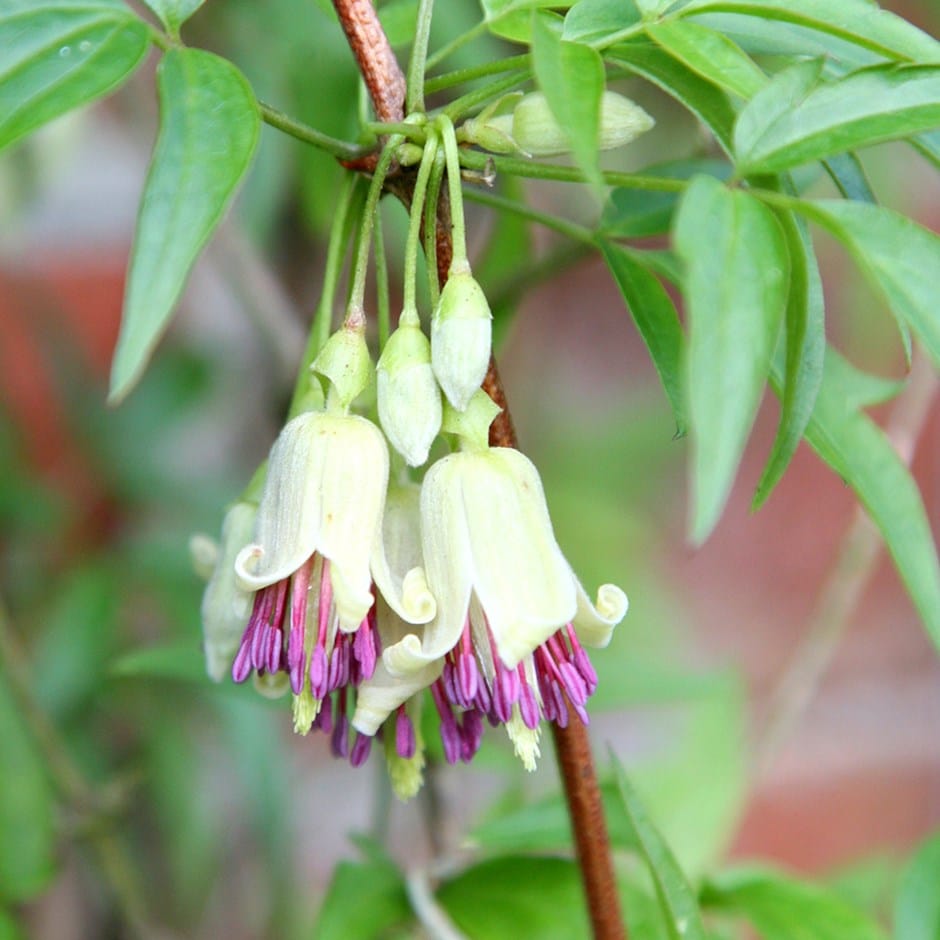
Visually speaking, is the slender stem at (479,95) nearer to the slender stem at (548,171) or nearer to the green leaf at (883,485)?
the slender stem at (548,171)

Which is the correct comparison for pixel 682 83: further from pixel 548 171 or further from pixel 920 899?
pixel 920 899

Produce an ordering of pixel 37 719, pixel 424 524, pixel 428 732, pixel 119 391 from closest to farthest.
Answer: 1. pixel 119 391
2. pixel 424 524
3. pixel 428 732
4. pixel 37 719

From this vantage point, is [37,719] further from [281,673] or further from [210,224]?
[210,224]

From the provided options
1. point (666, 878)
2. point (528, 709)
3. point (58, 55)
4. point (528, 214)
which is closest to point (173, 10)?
point (58, 55)

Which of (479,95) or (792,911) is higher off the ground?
(479,95)

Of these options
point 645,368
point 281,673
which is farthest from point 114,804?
point 645,368

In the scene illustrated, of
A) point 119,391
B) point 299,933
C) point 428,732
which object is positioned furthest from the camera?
point 299,933
